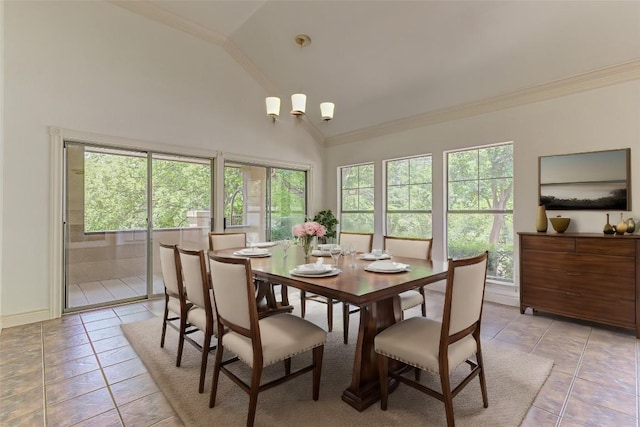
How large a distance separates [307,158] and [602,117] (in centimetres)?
430

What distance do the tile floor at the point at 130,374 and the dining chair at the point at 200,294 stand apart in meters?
0.41

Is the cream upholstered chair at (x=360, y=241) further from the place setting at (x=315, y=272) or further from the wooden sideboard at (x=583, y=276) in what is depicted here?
the wooden sideboard at (x=583, y=276)

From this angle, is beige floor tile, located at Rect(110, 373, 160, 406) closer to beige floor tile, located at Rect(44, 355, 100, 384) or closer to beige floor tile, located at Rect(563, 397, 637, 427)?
beige floor tile, located at Rect(44, 355, 100, 384)

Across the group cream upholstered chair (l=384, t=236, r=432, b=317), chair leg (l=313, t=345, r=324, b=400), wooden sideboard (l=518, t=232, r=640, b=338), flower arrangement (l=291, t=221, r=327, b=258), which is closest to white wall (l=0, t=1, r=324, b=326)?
flower arrangement (l=291, t=221, r=327, b=258)

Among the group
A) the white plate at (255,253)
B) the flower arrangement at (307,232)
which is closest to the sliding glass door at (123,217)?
the white plate at (255,253)

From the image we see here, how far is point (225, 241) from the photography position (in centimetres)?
369

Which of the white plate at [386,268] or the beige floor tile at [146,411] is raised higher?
the white plate at [386,268]

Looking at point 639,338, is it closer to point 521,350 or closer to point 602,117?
point 521,350

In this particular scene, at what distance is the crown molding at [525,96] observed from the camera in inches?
131

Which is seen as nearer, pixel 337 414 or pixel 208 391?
pixel 337 414

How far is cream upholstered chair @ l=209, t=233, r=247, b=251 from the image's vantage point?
3605mm

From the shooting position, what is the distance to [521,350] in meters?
2.75

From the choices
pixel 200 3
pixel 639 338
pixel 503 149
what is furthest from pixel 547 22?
pixel 200 3

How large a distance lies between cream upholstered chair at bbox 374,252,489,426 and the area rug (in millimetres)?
130
